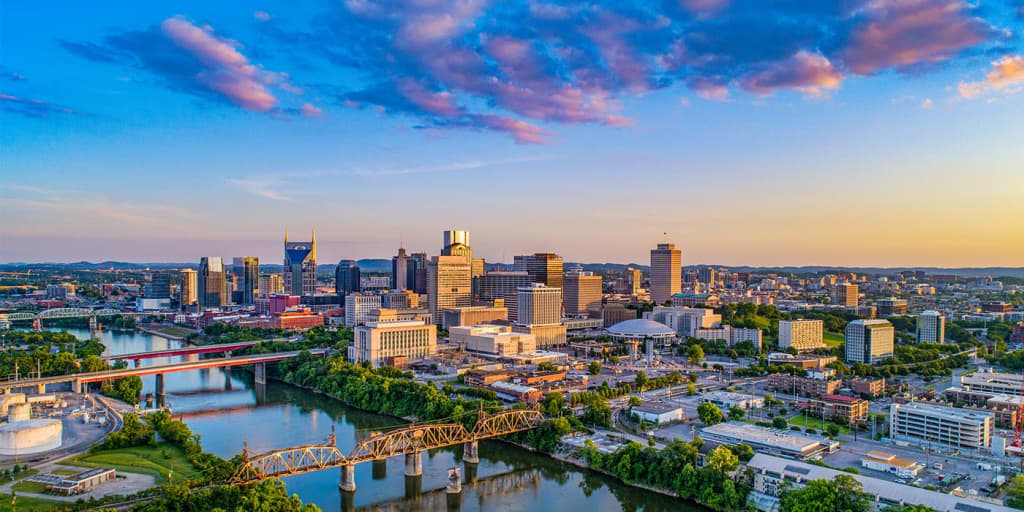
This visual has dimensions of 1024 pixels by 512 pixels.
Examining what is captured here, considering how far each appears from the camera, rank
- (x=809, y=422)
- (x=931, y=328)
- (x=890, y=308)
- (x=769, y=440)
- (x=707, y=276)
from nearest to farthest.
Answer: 1. (x=769, y=440)
2. (x=809, y=422)
3. (x=931, y=328)
4. (x=890, y=308)
5. (x=707, y=276)

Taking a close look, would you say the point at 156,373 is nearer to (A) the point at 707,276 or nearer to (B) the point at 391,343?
(B) the point at 391,343

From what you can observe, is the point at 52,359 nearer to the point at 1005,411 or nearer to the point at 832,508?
the point at 832,508

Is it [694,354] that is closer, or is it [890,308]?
[694,354]

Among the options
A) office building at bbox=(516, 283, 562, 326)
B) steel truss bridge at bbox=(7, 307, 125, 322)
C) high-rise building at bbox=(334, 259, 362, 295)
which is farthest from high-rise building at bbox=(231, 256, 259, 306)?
office building at bbox=(516, 283, 562, 326)

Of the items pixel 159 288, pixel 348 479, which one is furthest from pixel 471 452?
pixel 159 288

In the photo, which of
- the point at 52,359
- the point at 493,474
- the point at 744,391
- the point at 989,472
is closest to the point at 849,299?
the point at 744,391

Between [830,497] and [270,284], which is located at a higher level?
[270,284]

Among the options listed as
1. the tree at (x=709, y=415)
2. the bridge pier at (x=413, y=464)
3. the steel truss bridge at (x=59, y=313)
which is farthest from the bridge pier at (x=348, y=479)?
the steel truss bridge at (x=59, y=313)
